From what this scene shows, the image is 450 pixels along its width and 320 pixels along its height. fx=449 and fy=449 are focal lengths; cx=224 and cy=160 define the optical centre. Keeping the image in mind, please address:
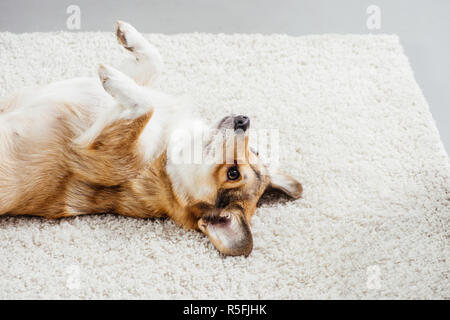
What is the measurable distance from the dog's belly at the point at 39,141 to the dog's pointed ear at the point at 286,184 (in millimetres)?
985

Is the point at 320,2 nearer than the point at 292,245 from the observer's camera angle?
No

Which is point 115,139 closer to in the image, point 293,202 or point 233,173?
point 233,173

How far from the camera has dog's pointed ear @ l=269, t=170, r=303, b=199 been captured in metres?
2.52

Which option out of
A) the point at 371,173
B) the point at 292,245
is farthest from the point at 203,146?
the point at 371,173

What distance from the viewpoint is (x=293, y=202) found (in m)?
2.56

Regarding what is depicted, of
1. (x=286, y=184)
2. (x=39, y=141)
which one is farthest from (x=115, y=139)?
(x=286, y=184)

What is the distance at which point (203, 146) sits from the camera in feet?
7.73

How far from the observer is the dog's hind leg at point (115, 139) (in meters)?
2.20

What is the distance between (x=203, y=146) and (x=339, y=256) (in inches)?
35.6

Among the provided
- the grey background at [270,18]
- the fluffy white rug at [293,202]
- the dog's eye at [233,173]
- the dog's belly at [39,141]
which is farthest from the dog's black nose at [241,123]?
the grey background at [270,18]

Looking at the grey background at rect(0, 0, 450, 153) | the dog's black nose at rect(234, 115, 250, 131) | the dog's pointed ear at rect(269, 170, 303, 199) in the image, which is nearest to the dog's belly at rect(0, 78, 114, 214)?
the dog's black nose at rect(234, 115, 250, 131)

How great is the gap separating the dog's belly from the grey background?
4.57ft
